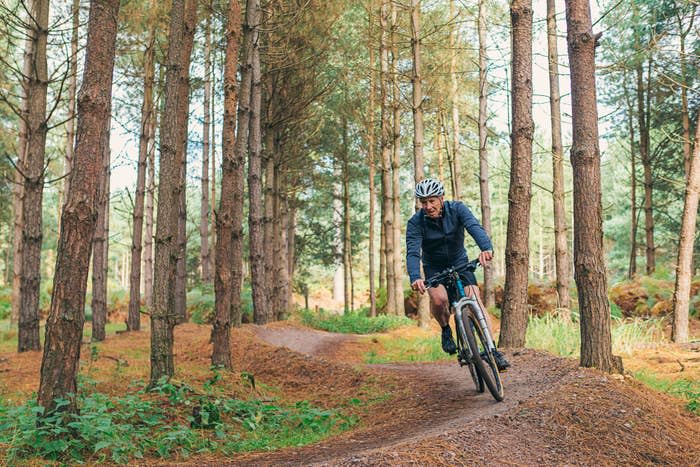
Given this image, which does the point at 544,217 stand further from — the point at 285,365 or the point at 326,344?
the point at 285,365

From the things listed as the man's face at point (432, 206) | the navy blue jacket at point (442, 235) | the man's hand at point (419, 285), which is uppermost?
the man's face at point (432, 206)

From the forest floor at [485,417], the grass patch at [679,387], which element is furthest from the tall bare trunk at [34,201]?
the grass patch at [679,387]

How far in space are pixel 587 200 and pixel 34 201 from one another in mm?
9814

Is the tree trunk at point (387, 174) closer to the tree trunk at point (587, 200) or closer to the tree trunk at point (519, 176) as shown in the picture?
the tree trunk at point (519, 176)

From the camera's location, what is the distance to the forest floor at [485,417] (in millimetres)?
4762

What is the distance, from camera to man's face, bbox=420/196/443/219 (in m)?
6.56

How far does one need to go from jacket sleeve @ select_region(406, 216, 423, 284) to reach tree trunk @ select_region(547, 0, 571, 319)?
375 inches

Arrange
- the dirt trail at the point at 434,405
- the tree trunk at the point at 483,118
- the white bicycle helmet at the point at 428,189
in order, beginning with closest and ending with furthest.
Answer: the dirt trail at the point at 434,405 < the white bicycle helmet at the point at 428,189 < the tree trunk at the point at 483,118

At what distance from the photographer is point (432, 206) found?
21.7 ft

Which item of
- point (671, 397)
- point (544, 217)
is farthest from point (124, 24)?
point (544, 217)

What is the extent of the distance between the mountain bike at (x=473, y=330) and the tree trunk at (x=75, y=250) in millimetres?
3450

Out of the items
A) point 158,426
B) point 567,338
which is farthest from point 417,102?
point 158,426

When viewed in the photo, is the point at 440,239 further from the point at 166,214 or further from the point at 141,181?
the point at 141,181

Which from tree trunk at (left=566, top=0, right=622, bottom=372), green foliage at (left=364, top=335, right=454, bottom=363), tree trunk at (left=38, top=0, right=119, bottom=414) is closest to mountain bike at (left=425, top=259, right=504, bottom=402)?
tree trunk at (left=566, top=0, right=622, bottom=372)
